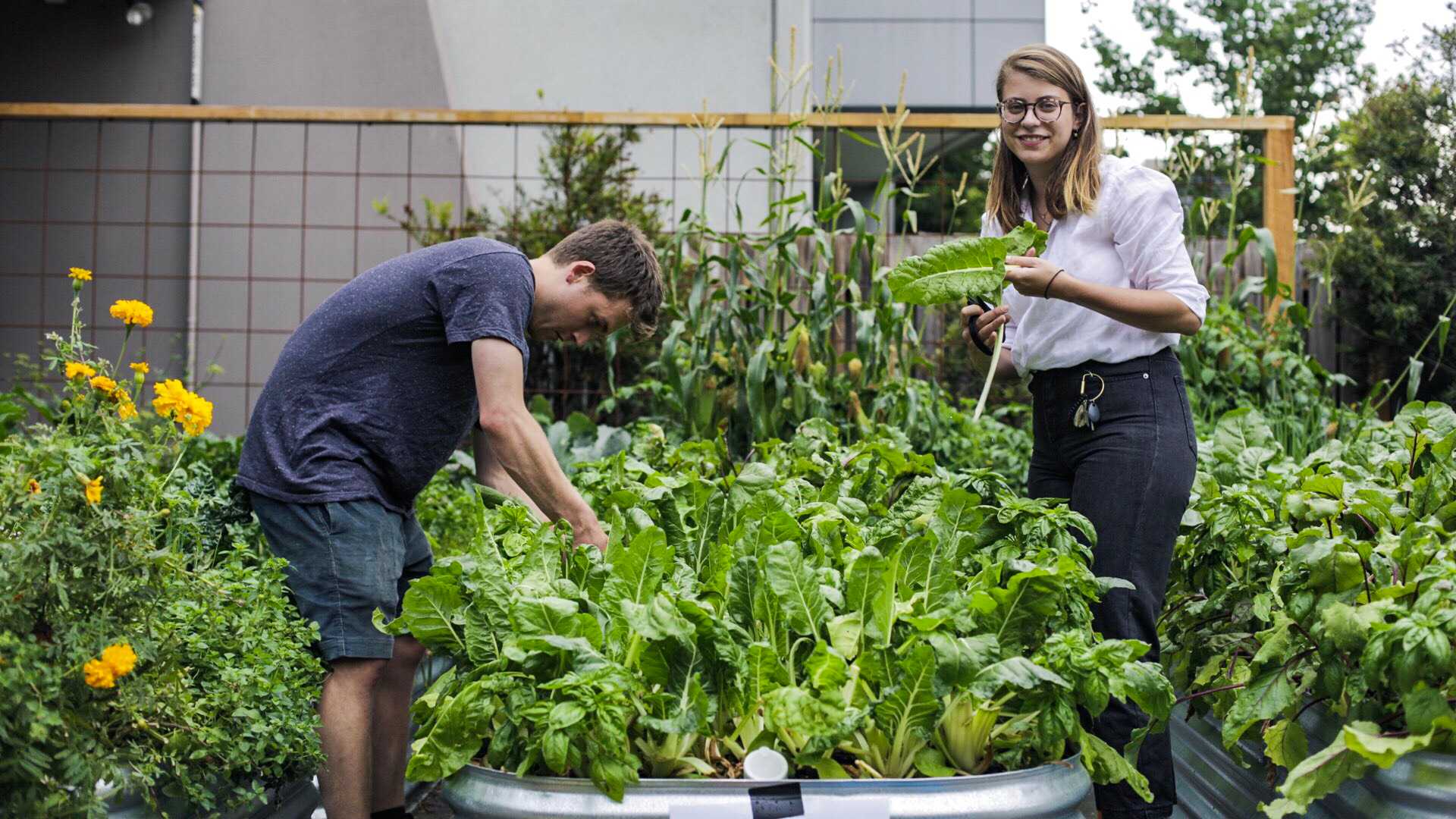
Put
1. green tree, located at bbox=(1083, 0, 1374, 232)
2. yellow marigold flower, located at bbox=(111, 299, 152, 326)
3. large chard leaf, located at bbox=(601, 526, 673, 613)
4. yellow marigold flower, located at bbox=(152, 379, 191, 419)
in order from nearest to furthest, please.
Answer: large chard leaf, located at bbox=(601, 526, 673, 613) → yellow marigold flower, located at bbox=(152, 379, 191, 419) → yellow marigold flower, located at bbox=(111, 299, 152, 326) → green tree, located at bbox=(1083, 0, 1374, 232)

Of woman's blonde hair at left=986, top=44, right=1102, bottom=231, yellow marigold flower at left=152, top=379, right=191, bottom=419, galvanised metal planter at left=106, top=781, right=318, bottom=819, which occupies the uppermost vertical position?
woman's blonde hair at left=986, top=44, right=1102, bottom=231

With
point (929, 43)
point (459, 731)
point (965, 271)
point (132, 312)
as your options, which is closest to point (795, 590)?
point (459, 731)

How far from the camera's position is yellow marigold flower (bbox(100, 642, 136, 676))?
57.6 inches

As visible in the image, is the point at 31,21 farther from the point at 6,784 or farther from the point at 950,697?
the point at 950,697

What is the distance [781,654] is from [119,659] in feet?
2.96

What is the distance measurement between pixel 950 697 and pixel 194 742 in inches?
44.5

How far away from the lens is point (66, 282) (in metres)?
6.98

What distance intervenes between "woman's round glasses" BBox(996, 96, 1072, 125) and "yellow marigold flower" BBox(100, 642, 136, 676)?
6.27ft

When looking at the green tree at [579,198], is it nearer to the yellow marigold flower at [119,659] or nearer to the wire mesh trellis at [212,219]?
the wire mesh trellis at [212,219]

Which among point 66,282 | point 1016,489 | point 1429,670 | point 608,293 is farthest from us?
point 66,282

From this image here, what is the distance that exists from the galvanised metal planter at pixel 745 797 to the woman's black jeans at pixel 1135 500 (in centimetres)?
84

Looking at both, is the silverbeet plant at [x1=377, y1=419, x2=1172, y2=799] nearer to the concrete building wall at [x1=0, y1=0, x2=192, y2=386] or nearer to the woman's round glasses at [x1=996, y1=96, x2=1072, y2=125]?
the woman's round glasses at [x1=996, y1=96, x2=1072, y2=125]

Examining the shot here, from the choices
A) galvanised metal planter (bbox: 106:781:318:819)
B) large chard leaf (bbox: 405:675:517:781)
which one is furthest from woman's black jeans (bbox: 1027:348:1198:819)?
galvanised metal planter (bbox: 106:781:318:819)

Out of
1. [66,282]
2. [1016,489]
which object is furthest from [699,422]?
[66,282]
